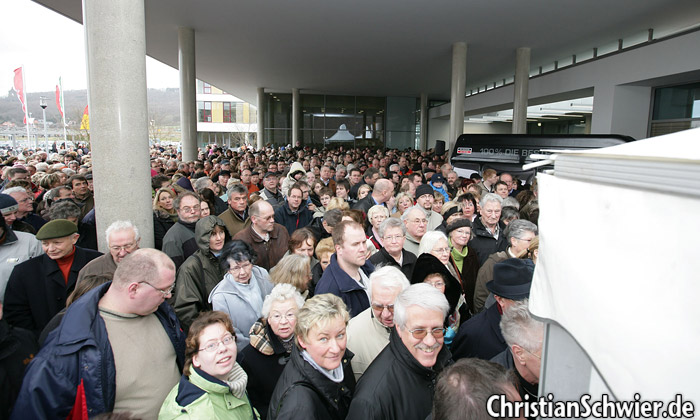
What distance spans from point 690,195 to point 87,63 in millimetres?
5349

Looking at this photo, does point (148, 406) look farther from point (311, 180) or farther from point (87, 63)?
point (311, 180)

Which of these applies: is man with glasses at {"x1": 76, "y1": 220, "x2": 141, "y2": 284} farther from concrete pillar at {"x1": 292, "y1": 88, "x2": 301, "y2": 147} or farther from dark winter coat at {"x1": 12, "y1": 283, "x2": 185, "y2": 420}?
concrete pillar at {"x1": 292, "y1": 88, "x2": 301, "y2": 147}

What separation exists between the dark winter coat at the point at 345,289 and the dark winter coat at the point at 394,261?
2.18ft

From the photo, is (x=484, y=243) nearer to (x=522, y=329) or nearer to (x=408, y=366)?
(x=522, y=329)

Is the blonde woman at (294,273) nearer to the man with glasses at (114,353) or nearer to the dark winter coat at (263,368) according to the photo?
the dark winter coat at (263,368)

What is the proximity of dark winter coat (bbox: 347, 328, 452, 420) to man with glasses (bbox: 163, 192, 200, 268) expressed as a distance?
3.14m

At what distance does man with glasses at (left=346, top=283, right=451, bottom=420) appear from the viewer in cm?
210

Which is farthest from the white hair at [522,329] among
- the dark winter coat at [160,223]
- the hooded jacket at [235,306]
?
the dark winter coat at [160,223]

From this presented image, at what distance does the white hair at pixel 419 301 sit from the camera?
91.0 inches

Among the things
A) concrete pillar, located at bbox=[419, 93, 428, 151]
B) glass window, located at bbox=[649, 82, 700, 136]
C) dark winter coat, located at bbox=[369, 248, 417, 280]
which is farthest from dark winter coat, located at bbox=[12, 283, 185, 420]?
concrete pillar, located at bbox=[419, 93, 428, 151]

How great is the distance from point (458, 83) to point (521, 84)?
2583 mm

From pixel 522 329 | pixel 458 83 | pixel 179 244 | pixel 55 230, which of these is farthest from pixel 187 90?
pixel 522 329

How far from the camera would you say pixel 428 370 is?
224 cm

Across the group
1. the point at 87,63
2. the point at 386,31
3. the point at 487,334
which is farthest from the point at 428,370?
the point at 386,31
